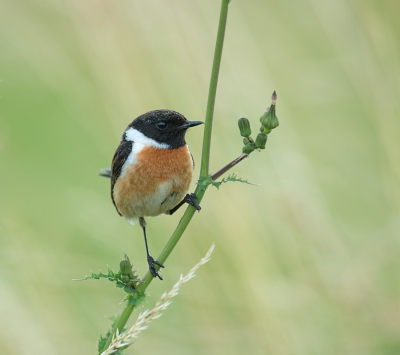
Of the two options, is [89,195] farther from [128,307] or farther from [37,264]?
[128,307]

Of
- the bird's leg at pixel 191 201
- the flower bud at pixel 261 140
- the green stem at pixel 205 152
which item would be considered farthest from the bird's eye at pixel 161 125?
the flower bud at pixel 261 140

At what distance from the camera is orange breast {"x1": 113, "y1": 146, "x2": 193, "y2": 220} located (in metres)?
3.70

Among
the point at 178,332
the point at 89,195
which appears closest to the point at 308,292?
the point at 178,332

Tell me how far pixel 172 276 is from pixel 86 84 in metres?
1.78

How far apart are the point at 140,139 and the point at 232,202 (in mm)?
890

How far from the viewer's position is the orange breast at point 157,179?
370 centimetres

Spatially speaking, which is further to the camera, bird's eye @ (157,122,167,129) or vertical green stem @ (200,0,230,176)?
bird's eye @ (157,122,167,129)

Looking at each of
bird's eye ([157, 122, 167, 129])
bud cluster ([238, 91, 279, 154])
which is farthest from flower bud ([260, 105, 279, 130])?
bird's eye ([157, 122, 167, 129])

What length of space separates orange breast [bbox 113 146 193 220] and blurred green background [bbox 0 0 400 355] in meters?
0.60

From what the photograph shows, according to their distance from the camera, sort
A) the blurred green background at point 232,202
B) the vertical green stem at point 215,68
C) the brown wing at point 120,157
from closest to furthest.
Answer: the vertical green stem at point 215,68, the brown wing at point 120,157, the blurred green background at point 232,202

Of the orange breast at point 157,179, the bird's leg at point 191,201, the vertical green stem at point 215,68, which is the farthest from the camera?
the orange breast at point 157,179

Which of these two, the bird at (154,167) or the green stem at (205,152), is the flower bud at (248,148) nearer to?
the green stem at (205,152)

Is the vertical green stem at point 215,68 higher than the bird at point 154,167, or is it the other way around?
the vertical green stem at point 215,68

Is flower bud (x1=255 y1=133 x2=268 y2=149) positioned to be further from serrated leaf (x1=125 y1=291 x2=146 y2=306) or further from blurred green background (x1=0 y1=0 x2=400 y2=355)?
blurred green background (x1=0 y1=0 x2=400 y2=355)
